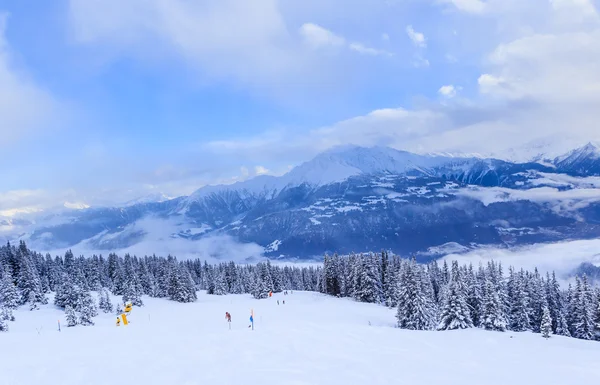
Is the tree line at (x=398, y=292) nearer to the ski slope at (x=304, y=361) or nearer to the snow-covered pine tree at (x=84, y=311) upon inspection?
the snow-covered pine tree at (x=84, y=311)

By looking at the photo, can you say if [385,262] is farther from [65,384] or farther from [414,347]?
[65,384]

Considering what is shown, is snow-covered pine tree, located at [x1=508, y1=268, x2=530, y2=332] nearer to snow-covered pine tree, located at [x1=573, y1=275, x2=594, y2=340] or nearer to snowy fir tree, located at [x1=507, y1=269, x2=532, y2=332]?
snowy fir tree, located at [x1=507, y1=269, x2=532, y2=332]

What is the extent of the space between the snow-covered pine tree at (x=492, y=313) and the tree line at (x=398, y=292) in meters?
0.14

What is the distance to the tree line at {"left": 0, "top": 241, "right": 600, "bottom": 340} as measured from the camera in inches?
2223

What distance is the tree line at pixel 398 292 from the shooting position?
5647 cm

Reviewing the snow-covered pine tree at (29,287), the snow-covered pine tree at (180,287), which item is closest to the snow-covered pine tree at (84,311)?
the snow-covered pine tree at (29,287)

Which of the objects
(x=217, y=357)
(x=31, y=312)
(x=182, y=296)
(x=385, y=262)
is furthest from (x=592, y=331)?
(x=31, y=312)

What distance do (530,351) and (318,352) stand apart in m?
16.5

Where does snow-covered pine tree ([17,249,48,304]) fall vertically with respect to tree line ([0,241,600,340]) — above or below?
above

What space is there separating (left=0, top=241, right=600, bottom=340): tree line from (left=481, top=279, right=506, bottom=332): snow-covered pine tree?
0.45ft

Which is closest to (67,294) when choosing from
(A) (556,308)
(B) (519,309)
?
(B) (519,309)

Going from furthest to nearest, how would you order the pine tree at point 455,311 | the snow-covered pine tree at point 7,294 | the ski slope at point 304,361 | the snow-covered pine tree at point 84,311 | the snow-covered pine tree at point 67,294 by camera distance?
the snow-covered pine tree at point 7,294 < the snow-covered pine tree at point 67,294 < the pine tree at point 455,311 < the snow-covered pine tree at point 84,311 < the ski slope at point 304,361

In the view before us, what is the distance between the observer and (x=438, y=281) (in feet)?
413

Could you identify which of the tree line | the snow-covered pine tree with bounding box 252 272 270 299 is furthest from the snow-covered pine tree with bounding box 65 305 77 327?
the snow-covered pine tree with bounding box 252 272 270 299
